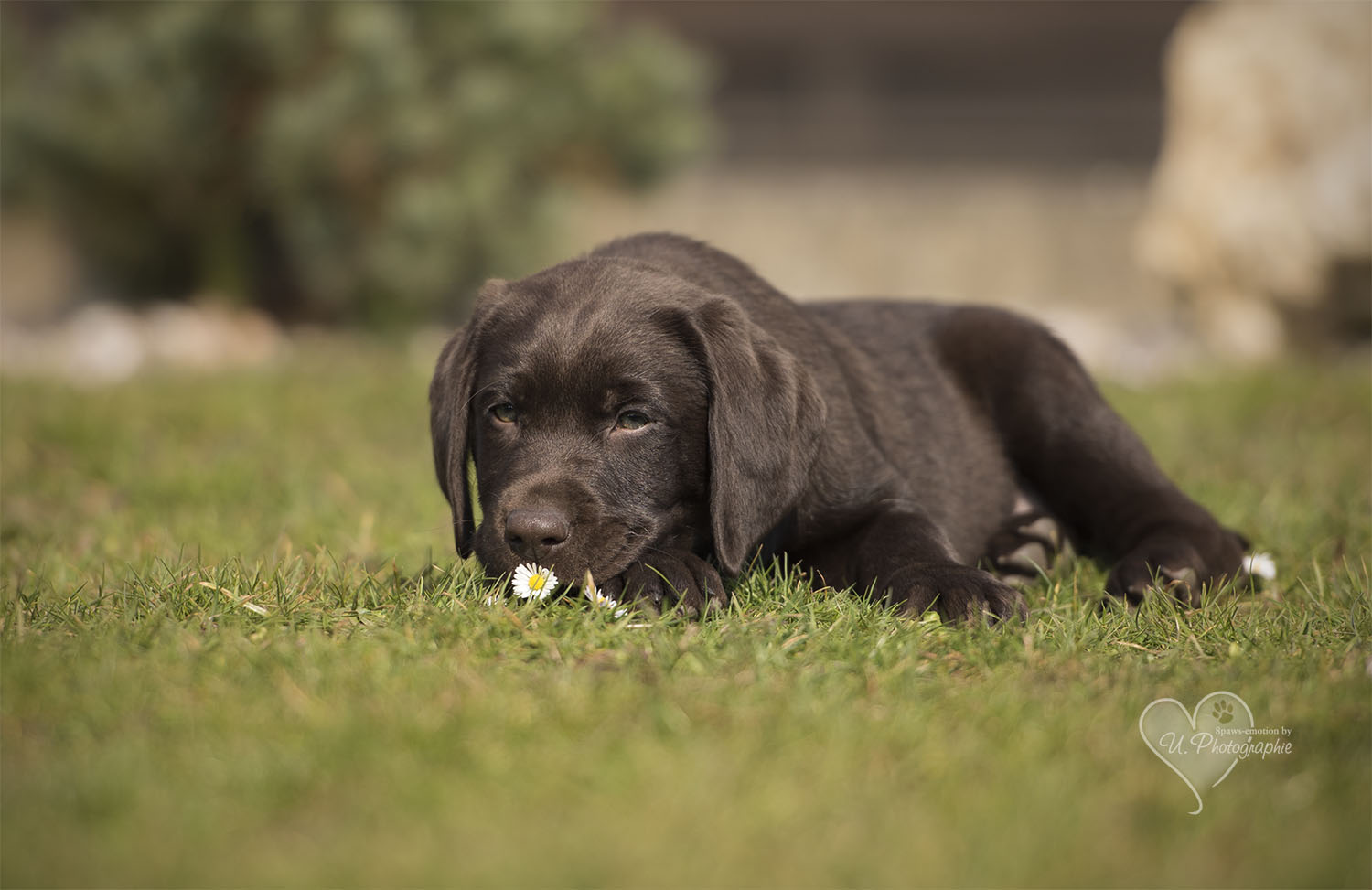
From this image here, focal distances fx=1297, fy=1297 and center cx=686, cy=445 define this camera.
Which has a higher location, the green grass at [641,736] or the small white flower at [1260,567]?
the green grass at [641,736]

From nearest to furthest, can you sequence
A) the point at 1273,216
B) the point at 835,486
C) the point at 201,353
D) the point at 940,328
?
the point at 835,486 < the point at 940,328 < the point at 1273,216 < the point at 201,353

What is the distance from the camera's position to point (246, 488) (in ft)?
18.2

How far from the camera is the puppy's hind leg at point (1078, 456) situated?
3.74 meters

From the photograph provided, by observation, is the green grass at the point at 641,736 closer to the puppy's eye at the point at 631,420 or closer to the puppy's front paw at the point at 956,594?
the puppy's front paw at the point at 956,594

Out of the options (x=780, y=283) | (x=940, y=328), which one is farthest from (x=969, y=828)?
(x=780, y=283)

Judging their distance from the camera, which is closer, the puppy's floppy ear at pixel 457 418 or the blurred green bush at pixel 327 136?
the puppy's floppy ear at pixel 457 418

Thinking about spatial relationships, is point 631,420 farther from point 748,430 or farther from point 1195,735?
point 1195,735

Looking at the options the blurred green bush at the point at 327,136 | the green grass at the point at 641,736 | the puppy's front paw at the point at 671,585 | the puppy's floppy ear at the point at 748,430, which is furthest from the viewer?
the blurred green bush at the point at 327,136

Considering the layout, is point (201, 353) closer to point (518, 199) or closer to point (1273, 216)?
point (518, 199)

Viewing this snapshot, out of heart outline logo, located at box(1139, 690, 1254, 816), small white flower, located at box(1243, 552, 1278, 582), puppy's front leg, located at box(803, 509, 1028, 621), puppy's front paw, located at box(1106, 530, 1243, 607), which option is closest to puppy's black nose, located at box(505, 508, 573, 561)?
puppy's front leg, located at box(803, 509, 1028, 621)

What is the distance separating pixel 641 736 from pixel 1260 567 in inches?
90.9

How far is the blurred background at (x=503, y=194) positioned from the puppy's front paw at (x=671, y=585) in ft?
21.0

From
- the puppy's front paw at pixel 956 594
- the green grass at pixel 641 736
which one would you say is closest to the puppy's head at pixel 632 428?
the green grass at pixel 641 736

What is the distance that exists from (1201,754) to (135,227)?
10018 millimetres
